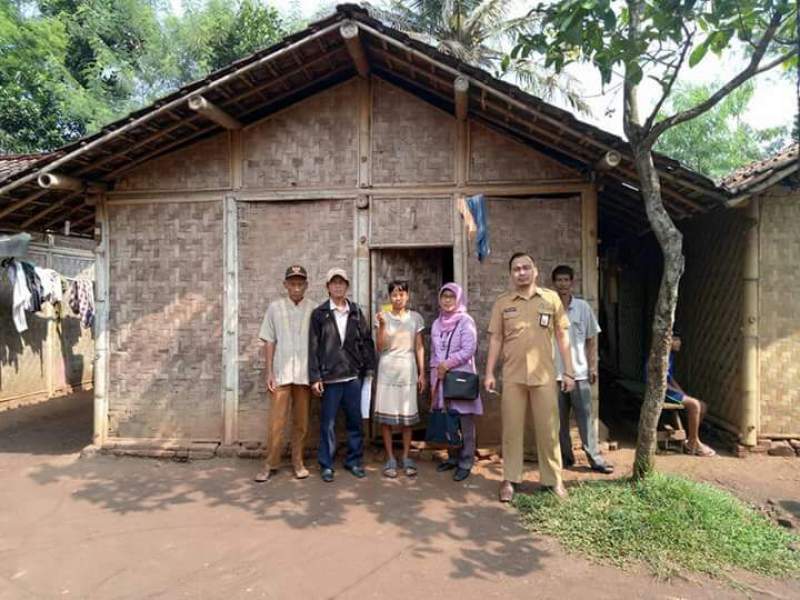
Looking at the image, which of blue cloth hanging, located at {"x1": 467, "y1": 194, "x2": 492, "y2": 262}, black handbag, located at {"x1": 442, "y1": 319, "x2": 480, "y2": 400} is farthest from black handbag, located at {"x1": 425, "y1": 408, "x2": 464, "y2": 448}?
blue cloth hanging, located at {"x1": 467, "y1": 194, "x2": 492, "y2": 262}

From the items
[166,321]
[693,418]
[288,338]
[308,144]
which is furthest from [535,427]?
[166,321]

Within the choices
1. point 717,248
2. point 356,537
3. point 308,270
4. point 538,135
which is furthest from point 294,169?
point 717,248

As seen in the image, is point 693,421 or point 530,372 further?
point 693,421

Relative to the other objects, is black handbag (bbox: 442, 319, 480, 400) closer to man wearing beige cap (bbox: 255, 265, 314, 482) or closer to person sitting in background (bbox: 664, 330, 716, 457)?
man wearing beige cap (bbox: 255, 265, 314, 482)

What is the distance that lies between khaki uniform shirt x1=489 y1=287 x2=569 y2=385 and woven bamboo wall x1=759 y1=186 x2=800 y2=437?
2.54 metres

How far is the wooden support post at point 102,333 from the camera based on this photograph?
17.9ft

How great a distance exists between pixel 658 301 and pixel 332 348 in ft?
8.96

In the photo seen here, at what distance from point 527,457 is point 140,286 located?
4370 millimetres

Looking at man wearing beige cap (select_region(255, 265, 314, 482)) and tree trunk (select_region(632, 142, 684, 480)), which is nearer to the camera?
tree trunk (select_region(632, 142, 684, 480))

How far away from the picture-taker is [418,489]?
4.47 metres

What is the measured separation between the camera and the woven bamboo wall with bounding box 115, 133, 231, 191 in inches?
213

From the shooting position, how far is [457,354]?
15.4 feet

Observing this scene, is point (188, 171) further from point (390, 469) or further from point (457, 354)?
point (390, 469)

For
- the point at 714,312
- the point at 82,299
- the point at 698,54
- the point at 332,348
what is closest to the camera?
the point at 698,54
